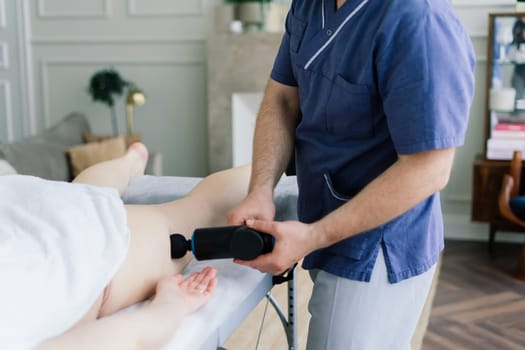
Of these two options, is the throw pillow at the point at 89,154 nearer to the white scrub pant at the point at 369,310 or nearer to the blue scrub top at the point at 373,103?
the blue scrub top at the point at 373,103

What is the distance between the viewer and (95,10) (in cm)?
445

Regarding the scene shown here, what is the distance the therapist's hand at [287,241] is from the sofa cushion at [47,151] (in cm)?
254

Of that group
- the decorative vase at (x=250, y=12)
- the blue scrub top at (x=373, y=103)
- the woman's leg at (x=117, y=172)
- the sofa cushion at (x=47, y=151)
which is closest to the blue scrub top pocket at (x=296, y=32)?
the blue scrub top at (x=373, y=103)

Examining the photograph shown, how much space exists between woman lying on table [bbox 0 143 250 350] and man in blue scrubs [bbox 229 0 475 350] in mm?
188

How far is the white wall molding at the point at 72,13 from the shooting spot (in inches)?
174

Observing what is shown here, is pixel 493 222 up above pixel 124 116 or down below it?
below

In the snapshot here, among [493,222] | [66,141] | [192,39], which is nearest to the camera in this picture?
[493,222]

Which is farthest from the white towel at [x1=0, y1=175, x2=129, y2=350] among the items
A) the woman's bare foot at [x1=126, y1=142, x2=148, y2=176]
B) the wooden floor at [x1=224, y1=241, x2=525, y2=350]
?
the wooden floor at [x1=224, y1=241, x2=525, y2=350]

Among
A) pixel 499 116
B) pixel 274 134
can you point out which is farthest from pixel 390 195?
pixel 499 116

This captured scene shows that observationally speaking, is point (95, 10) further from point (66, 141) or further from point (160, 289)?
point (160, 289)

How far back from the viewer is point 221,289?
49.0 inches

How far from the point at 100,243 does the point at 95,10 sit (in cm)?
361

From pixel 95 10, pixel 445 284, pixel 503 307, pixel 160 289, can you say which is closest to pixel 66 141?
pixel 95 10

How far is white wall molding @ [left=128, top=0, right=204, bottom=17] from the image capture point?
427 centimetres
